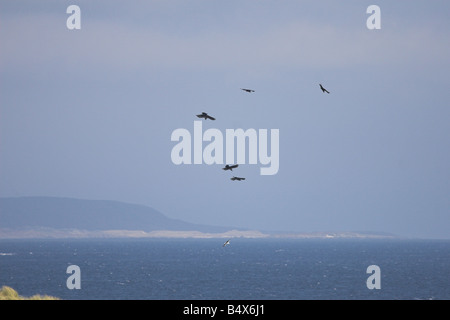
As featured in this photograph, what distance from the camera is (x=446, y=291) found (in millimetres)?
119000

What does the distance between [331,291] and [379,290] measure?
33.0 ft

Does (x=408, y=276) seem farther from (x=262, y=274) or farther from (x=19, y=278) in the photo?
(x=19, y=278)

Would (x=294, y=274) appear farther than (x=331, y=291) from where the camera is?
Yes
